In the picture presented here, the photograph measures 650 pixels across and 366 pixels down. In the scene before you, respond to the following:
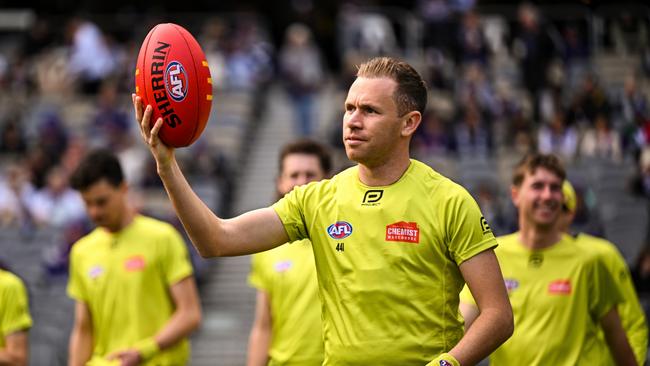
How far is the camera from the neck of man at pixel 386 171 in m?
5.43

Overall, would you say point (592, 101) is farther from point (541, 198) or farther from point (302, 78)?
point (541, 198)

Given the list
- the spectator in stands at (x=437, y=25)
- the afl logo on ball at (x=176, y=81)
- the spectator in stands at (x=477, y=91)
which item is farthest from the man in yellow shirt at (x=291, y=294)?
the spectator in stands at (x=437, y=25)

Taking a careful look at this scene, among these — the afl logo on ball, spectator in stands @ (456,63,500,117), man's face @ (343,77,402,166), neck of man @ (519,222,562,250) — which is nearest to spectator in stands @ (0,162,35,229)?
spectator in stands @ (456,63,500,117)

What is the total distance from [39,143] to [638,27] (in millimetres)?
11000

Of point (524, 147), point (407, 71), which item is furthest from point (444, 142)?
point (407, 71)

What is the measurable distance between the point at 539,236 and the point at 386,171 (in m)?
2.25

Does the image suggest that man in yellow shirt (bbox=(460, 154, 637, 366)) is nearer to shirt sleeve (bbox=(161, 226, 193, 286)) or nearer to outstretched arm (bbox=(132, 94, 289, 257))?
outstretched arm (bbox=(132, 94, 289, 257))

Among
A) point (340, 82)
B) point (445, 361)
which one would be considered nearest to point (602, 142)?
point (340, 82)

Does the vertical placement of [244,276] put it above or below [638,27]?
below

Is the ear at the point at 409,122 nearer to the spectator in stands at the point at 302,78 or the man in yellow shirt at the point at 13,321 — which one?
the man in yellow shirt at the point at 13,321

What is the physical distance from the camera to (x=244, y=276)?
715 inches

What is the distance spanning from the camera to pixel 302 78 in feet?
70.6

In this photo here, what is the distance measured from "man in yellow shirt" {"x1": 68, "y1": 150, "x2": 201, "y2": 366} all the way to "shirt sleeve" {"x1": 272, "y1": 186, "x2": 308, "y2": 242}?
261cm

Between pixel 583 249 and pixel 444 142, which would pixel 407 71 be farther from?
pixel 444 142
